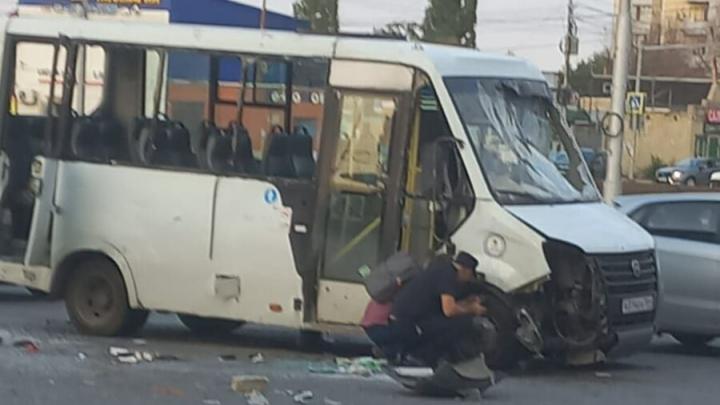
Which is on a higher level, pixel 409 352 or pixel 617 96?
pixel 617 96

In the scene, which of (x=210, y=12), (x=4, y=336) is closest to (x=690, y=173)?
(x=210, y=12)

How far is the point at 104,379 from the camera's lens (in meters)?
12.8

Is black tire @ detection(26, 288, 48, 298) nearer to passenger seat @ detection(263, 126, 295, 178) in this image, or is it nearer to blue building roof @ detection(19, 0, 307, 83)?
passenger seat @ detection(263, 126, 295, 178)

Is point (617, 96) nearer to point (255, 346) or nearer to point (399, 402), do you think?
point (255, 346)

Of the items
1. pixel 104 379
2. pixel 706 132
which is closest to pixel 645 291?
pixel 104 379

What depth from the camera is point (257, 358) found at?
48.2 ft

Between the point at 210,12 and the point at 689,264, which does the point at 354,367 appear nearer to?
the point at 689,264

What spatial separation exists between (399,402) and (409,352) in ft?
3.48

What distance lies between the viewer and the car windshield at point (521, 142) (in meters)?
14.2

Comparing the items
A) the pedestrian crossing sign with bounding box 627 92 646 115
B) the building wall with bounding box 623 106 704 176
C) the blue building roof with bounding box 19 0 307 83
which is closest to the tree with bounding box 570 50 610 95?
the building wall with bounding box 623 106 704 176

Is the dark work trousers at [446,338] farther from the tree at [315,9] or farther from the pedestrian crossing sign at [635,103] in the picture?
the tree at [315,9]

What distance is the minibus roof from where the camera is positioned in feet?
47.4

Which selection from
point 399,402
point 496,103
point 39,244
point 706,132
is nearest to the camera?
point 399,402

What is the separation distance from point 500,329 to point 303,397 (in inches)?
91.9
